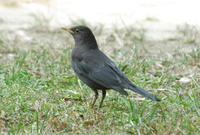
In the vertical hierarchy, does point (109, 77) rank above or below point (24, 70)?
above

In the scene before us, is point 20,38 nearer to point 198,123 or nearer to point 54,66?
point 54,66

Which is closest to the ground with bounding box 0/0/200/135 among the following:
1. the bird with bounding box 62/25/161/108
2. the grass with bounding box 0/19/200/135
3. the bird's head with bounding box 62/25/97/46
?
the grass with bounding box 0/19/200/135

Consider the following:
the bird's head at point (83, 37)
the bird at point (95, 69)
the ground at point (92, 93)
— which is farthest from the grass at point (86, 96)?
the bird's head at point (83, 37)

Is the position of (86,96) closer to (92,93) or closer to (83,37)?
(92,93)

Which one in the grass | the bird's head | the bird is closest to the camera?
the grass

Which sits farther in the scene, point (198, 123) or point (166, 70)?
point (166, 70)

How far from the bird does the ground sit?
0.54 ft

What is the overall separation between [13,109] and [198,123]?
1.91m

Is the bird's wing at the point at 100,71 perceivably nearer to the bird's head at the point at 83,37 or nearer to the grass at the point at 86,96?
the grass at the point at 86,96

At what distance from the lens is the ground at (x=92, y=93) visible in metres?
4.39

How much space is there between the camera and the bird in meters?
4.92

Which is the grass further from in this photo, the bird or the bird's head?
the bird's head

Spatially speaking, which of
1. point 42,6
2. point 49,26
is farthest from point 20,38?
point 42,6

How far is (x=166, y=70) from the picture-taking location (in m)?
6.41
